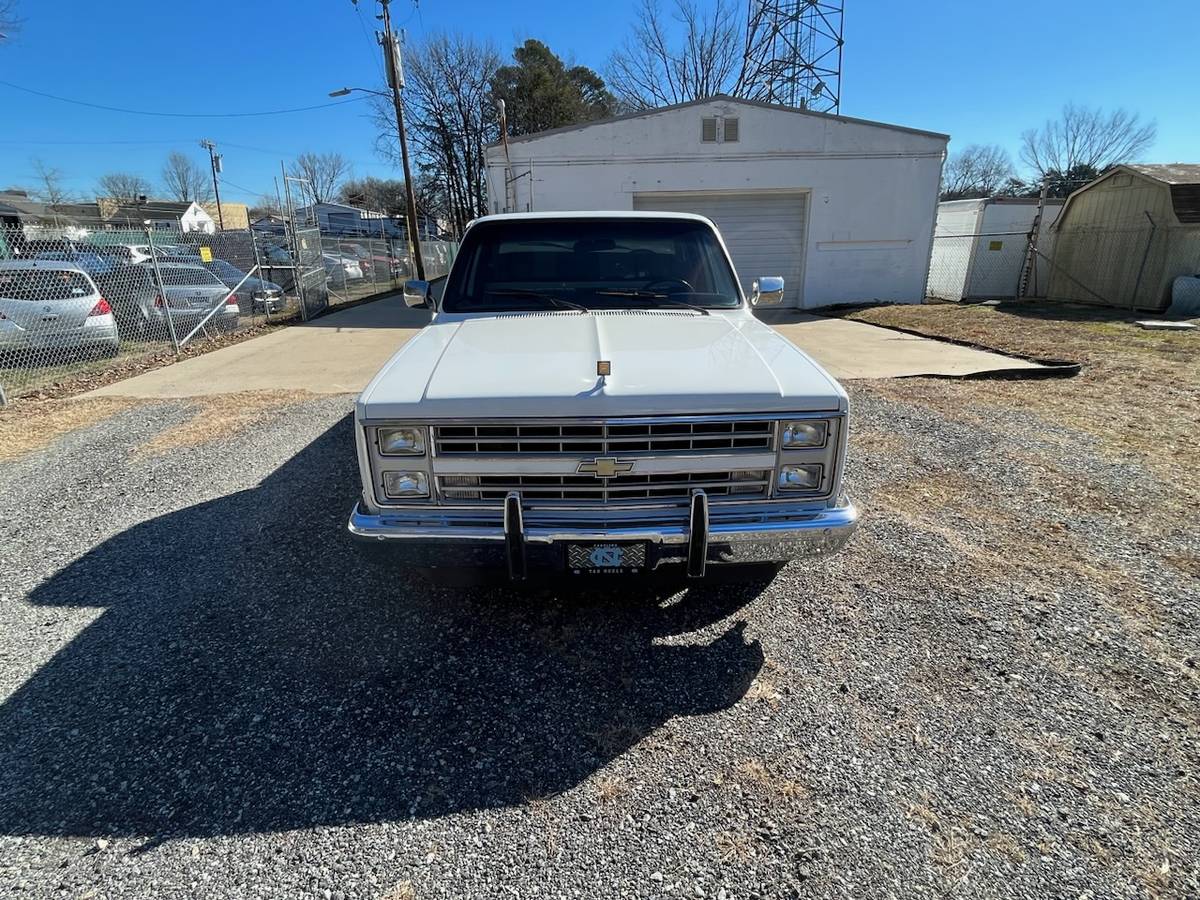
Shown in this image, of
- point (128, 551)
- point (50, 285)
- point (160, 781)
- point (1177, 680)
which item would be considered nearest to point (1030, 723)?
point (1177, 680)

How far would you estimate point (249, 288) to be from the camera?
14.0 metres

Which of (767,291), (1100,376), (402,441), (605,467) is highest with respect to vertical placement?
(767,291)

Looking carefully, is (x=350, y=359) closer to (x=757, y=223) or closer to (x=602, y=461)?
(x=602, y=461)

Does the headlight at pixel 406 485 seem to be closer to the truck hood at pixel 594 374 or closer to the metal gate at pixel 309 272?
the truck hood at pixel 594 374

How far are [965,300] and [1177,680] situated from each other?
17946mm

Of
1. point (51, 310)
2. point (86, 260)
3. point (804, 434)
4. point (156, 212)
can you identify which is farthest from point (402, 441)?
point (156, 212)

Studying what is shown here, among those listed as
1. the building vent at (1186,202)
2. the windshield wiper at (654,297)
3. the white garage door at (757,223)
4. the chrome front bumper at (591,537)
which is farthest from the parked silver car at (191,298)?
the building vent at (1186,202)

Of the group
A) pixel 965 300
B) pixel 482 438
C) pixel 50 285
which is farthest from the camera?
pixel 965 300

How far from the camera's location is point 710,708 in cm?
243

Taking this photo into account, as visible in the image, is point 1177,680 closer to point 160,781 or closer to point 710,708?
point 710,708

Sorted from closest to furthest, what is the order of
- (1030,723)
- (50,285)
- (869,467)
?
(1030,723) → (869,467) → (50,285)

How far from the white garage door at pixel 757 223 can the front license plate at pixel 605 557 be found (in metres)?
13.3

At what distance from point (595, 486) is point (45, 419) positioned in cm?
715

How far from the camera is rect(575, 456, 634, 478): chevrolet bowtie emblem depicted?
2.47 metres
